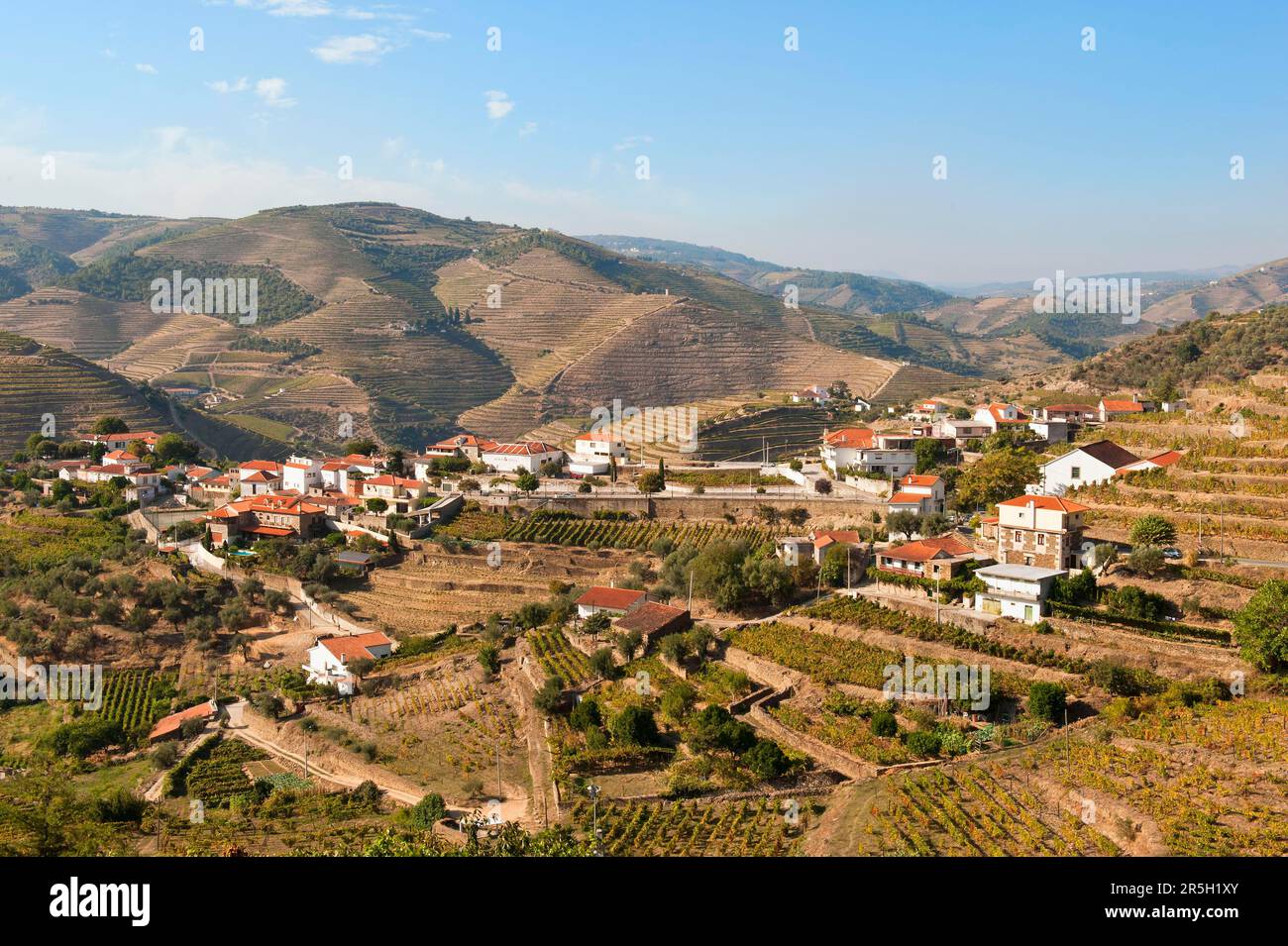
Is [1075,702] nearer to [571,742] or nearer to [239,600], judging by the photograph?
[571,742]

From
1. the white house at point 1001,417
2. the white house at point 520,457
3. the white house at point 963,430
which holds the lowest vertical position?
the white house at point 520,457

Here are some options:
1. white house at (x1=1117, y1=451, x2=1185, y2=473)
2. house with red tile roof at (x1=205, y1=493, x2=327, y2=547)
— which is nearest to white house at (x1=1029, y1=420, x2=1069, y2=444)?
white house at (x1=1117, y1=451, x2=1185, y2=473)

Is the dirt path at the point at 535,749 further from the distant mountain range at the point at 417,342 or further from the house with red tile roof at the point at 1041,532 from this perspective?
the distant mountain range at the point at 417,342

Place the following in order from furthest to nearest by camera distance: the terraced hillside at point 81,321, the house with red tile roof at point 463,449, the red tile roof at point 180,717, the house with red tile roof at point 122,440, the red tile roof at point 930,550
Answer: the terraced hillside at point 81,321, the house with red tile roof at point 122,440, the house with red tile roof at point 463,449, the red tile roof at point 180,717, the red tile roof at point 930,550

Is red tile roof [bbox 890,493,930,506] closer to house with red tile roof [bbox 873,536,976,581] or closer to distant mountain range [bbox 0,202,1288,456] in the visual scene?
house with red tile roof [bbox 873,536,976,581]

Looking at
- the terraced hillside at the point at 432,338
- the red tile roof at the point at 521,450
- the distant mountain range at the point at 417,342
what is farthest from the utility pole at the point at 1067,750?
the terraced hillside at the point at 432,338

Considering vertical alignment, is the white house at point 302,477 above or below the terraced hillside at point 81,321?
below

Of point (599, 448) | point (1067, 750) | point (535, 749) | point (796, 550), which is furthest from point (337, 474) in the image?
point (1067, 750)
